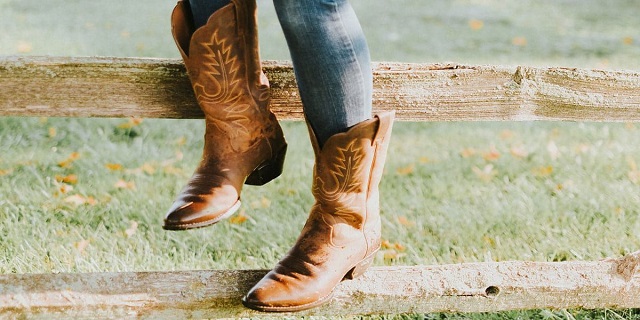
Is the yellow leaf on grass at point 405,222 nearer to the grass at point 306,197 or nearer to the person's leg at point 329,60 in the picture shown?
the grass at point 306,197

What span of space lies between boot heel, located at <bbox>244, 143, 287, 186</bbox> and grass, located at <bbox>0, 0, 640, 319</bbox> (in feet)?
2.08

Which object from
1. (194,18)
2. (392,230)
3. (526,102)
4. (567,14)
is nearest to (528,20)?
(567,14)

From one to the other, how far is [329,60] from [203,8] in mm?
350

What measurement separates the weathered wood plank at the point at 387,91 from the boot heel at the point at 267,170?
112 mm

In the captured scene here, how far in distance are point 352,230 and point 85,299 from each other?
0.61m

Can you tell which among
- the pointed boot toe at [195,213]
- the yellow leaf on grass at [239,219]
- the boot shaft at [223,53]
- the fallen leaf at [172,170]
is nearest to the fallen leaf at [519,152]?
the yellow leaf on grass at [239,219]

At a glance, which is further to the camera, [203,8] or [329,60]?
[203,8]

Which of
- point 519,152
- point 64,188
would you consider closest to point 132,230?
point 64,188

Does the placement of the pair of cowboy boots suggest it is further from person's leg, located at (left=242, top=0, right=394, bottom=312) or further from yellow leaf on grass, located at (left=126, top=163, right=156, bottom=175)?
yellow leaf on grass, located at (left=126, top=163, right=156, bottom=175)

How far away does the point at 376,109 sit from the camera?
1762 mm

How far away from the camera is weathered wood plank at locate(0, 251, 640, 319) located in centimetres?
154

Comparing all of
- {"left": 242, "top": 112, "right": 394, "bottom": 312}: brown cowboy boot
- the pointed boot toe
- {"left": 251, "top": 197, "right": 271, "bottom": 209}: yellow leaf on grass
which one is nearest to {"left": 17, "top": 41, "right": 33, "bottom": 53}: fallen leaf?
{"left": 251, "top": 197, "right": 271, "bottom": 209}: yellow leaf on grass

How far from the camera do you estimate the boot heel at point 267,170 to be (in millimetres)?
1722

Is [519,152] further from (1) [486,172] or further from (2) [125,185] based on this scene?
(2) [125,185]
